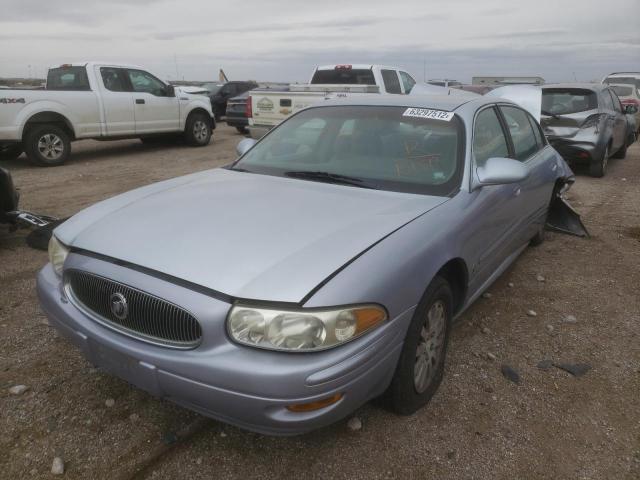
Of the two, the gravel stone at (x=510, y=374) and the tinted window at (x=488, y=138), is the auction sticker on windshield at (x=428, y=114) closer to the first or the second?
the tinted window at (x=488, y=138)

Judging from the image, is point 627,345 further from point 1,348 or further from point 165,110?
point 165,110

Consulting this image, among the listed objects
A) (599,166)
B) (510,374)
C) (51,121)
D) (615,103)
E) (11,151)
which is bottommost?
(510,374)

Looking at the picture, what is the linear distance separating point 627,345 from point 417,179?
1832 mm

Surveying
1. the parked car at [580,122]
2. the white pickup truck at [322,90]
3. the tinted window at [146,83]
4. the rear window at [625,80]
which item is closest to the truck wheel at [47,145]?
the tinted window at [146,83]

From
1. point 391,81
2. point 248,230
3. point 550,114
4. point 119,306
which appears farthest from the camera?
point 391,81

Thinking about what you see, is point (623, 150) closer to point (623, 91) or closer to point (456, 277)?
point (623, 91)

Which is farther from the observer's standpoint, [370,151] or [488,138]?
[488,138]

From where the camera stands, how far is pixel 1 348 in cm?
311

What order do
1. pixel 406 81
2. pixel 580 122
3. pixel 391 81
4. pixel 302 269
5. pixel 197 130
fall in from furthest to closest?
pixel 406 81
pixel 197 130
pixel 391 81
pixel 580 122
pixel 302 269

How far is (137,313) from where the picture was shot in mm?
2098

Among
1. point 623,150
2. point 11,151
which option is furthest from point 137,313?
point 623,150

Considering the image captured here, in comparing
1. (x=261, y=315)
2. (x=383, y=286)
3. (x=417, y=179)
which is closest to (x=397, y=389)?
(x=383, y=286)

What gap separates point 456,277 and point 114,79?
937 centimetres

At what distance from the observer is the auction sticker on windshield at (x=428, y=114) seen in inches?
126
